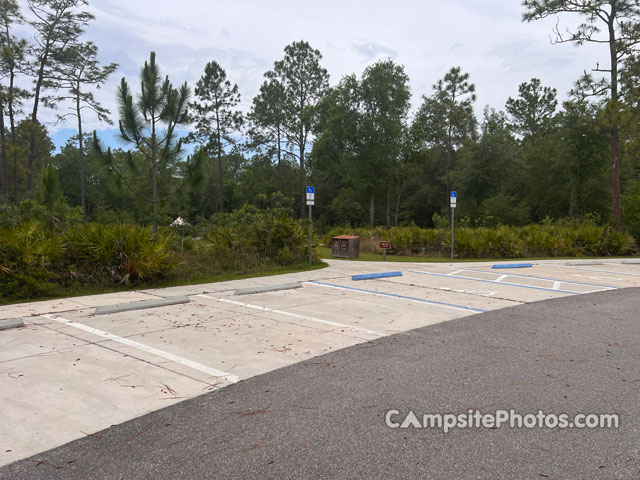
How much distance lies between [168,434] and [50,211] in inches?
431

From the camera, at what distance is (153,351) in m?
5.52

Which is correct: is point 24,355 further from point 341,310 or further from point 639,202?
point 639,202

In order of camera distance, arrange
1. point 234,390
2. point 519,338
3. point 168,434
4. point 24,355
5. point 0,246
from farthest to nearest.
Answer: point 0,246 → point 519,338 → point 24,355 → point 234,390 → point 168,434

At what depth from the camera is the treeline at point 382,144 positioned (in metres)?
27.3

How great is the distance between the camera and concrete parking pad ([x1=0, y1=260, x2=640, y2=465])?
3889 millimetres

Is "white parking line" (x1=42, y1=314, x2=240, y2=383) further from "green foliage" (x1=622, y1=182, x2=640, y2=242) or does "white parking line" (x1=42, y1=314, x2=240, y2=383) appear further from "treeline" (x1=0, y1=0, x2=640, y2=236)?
"green foliage" (x1=622, y1=182, x2=640, y2=242)

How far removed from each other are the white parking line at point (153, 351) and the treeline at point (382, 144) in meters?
9.99

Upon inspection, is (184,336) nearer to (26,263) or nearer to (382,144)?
(26,263)

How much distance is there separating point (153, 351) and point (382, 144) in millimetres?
35419

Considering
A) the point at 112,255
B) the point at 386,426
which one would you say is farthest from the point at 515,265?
the point at 386,426

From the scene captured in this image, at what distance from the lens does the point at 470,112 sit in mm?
45281

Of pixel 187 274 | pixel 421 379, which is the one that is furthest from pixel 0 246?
pixel 421 379

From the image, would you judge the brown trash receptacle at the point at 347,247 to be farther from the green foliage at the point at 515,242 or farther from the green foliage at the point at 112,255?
the green foliage at the point at 112,255

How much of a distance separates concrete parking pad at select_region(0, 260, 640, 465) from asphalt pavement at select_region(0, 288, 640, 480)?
0.37 m
